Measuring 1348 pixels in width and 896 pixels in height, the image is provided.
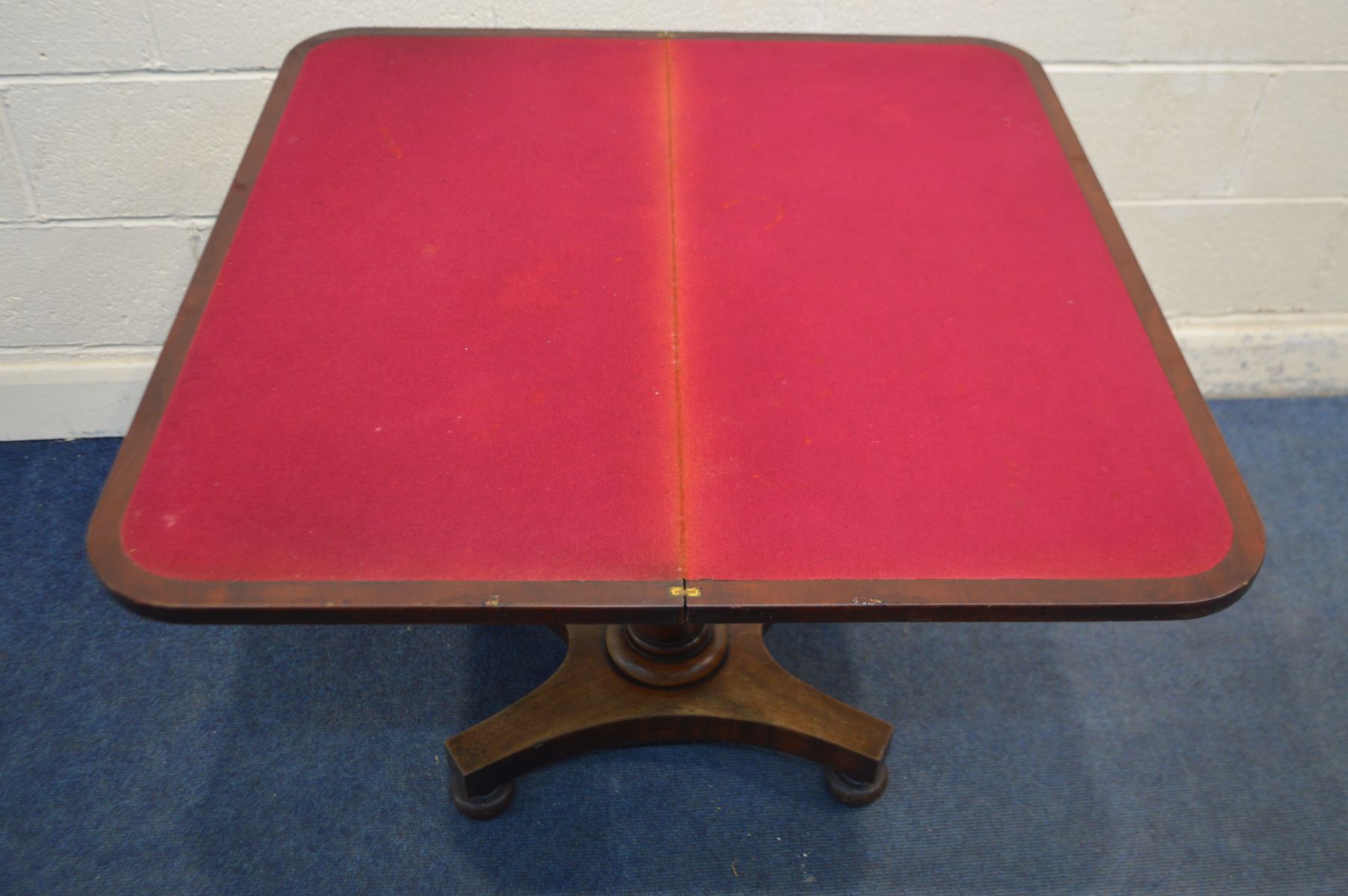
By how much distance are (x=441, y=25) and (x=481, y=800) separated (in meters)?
1.11

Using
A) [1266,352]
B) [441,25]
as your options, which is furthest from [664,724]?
[1266,352]

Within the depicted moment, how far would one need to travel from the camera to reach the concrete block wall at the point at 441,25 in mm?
1604

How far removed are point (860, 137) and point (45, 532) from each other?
1440 mm

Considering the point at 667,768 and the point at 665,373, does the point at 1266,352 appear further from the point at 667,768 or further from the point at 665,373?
the point at 665,373

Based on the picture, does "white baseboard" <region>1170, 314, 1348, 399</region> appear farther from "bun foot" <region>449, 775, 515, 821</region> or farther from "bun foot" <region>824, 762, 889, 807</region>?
"bun foot" <region>449, 775, 515, 821</region>

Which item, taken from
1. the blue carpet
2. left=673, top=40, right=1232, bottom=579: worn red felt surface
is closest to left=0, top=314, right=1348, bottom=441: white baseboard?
the blue carpet

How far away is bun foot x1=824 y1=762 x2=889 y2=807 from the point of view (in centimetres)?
146

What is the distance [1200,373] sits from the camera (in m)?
2.12

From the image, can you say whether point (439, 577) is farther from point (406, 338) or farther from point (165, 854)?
point (165, 854)

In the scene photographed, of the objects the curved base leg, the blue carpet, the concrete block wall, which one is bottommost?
the blue carpet

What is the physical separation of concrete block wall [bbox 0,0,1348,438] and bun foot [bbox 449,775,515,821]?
981mm

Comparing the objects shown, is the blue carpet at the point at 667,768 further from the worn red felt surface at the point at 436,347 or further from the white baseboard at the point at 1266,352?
the worn red felt surface at the point at 436,347

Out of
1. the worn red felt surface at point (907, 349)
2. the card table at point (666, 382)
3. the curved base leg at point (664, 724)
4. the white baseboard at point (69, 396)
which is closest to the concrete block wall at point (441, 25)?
the white baseboard at point (69, 396)

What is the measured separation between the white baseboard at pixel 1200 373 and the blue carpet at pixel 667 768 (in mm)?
265
